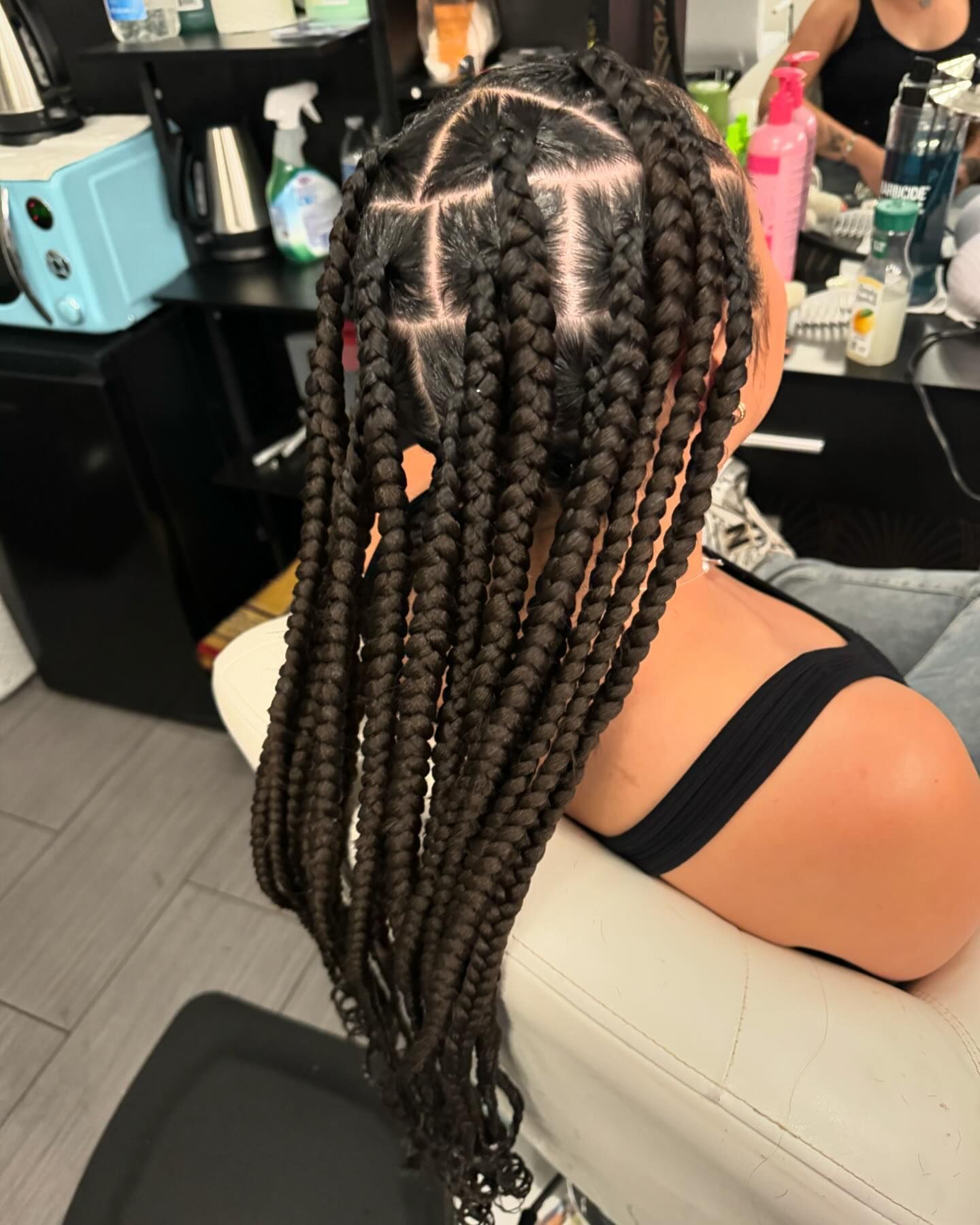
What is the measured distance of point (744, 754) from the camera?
1.97 ft

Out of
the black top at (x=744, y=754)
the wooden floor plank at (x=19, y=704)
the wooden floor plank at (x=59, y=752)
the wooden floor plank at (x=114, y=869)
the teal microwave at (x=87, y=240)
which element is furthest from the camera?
the wooden floor plank at (x=19, y=704)

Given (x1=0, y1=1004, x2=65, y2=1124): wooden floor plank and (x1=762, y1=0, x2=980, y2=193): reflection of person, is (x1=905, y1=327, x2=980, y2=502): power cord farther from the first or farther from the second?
(x1=0, y1=1004, x2=65, y2=1124): wooden floor plank

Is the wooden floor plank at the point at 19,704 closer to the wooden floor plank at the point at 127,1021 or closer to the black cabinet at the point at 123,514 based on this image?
the black cabinet at the point at 123,514

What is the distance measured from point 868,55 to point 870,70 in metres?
0.02

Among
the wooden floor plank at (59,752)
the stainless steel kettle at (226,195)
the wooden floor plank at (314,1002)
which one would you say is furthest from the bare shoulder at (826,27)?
the wooden floor plank at (59,752)

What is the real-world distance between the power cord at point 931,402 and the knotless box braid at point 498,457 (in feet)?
2.04

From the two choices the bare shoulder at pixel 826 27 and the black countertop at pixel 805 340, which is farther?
the bare shoulder at pixel 826 27

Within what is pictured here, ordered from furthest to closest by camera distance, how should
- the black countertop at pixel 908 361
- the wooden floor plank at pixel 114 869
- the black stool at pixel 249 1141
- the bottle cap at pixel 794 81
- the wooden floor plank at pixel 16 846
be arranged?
the wooden floor plank at pixel 16 846 → the wooden floor plank at pixel 114 869 → the bottle cap at pixel 794 81 → the black countertop at pixel 908 361 → the black stool at pixel 249 1141

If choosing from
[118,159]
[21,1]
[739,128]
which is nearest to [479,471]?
[739,128]

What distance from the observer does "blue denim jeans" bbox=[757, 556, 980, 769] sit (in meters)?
0.93

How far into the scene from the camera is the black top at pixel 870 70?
1164mm

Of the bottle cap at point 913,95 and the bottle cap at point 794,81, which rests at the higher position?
the bottle cap at point 794,81

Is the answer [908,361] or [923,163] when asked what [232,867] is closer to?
[908,361]

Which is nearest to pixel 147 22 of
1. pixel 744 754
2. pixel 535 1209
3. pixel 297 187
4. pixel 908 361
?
pixel 297 187
